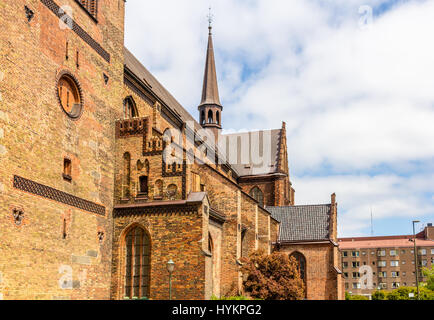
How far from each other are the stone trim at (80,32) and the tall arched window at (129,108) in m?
4.37

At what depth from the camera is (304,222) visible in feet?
145

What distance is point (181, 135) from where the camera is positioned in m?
34.8

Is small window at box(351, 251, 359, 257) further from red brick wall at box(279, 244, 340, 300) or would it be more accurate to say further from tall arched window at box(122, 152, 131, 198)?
tall arched window at box(122, 152, 131, 198)

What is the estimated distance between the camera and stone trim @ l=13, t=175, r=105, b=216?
633 inches

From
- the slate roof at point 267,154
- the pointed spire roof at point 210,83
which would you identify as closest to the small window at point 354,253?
the slate roof at point 267,154

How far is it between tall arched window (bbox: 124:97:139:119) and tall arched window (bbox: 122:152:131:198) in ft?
12.9

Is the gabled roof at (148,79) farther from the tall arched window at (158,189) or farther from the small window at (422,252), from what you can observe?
the small window at (422,252)

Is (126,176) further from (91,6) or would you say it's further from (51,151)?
(91,6)

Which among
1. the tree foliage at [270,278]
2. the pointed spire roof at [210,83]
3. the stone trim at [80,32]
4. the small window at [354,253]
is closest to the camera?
the stone trim at [80,32]

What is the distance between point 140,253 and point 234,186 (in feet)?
30.1

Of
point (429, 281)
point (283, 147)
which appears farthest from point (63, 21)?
point (429, 281)

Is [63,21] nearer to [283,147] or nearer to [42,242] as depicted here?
[42,242]

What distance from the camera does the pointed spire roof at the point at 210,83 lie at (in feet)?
196

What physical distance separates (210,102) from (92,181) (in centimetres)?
3959
